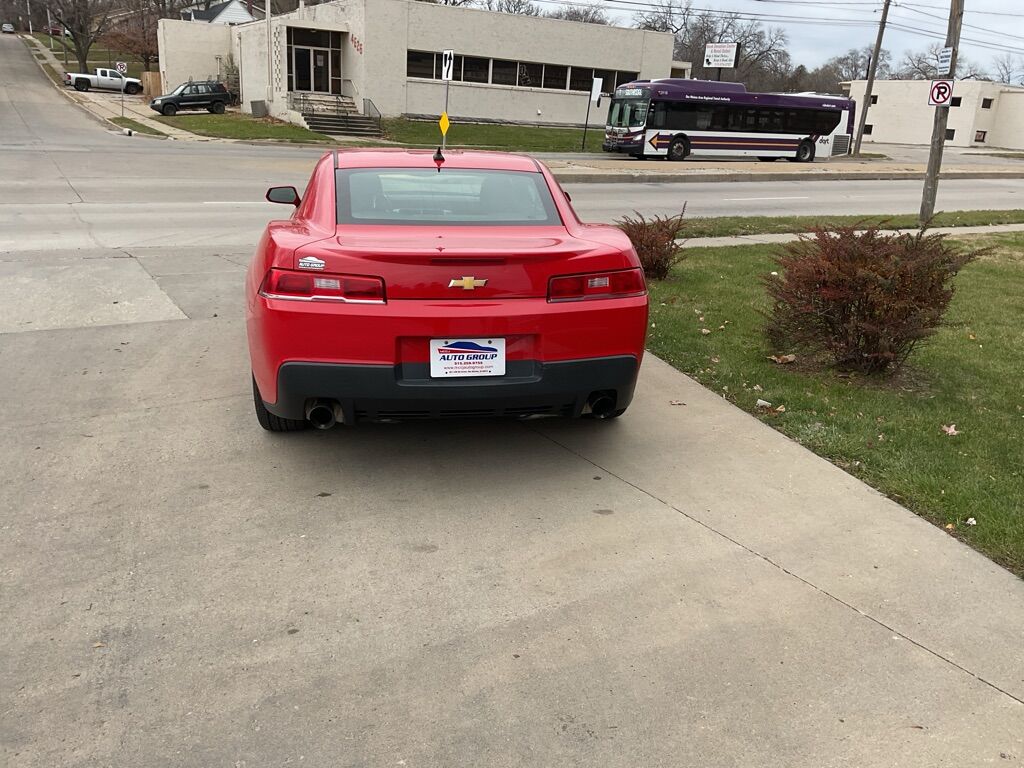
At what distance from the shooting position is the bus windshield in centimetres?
3284

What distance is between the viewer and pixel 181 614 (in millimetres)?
3084

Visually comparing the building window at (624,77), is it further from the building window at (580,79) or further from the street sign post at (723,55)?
the street sign post at (723,55)

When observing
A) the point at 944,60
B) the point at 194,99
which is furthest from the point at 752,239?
the point at 194,99

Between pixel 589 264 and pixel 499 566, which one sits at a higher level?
pixel 589 264

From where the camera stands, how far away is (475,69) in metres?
43.6

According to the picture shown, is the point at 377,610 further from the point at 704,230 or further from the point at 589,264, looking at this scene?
the point at 704,230

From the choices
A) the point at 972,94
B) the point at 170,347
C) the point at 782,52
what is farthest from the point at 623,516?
the point at 782,52

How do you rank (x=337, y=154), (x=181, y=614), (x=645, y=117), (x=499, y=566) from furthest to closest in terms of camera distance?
(x=645, y=117) < (x=337, y=154) < (x=499, y=566) < (x=181, y=614)

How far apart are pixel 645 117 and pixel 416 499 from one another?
31.2m

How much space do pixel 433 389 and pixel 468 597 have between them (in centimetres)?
103

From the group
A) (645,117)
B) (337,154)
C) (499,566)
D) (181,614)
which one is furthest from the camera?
(645,117)

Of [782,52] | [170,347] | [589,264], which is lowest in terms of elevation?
[170,347]

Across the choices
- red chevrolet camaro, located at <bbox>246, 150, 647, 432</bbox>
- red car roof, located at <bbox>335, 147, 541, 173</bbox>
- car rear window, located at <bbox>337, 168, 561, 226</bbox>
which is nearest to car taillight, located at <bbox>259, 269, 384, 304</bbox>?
red chevrolet camaro, located at <bbox>246, 150, 647, 432</bbox>

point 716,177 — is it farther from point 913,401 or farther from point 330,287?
point 330,287
